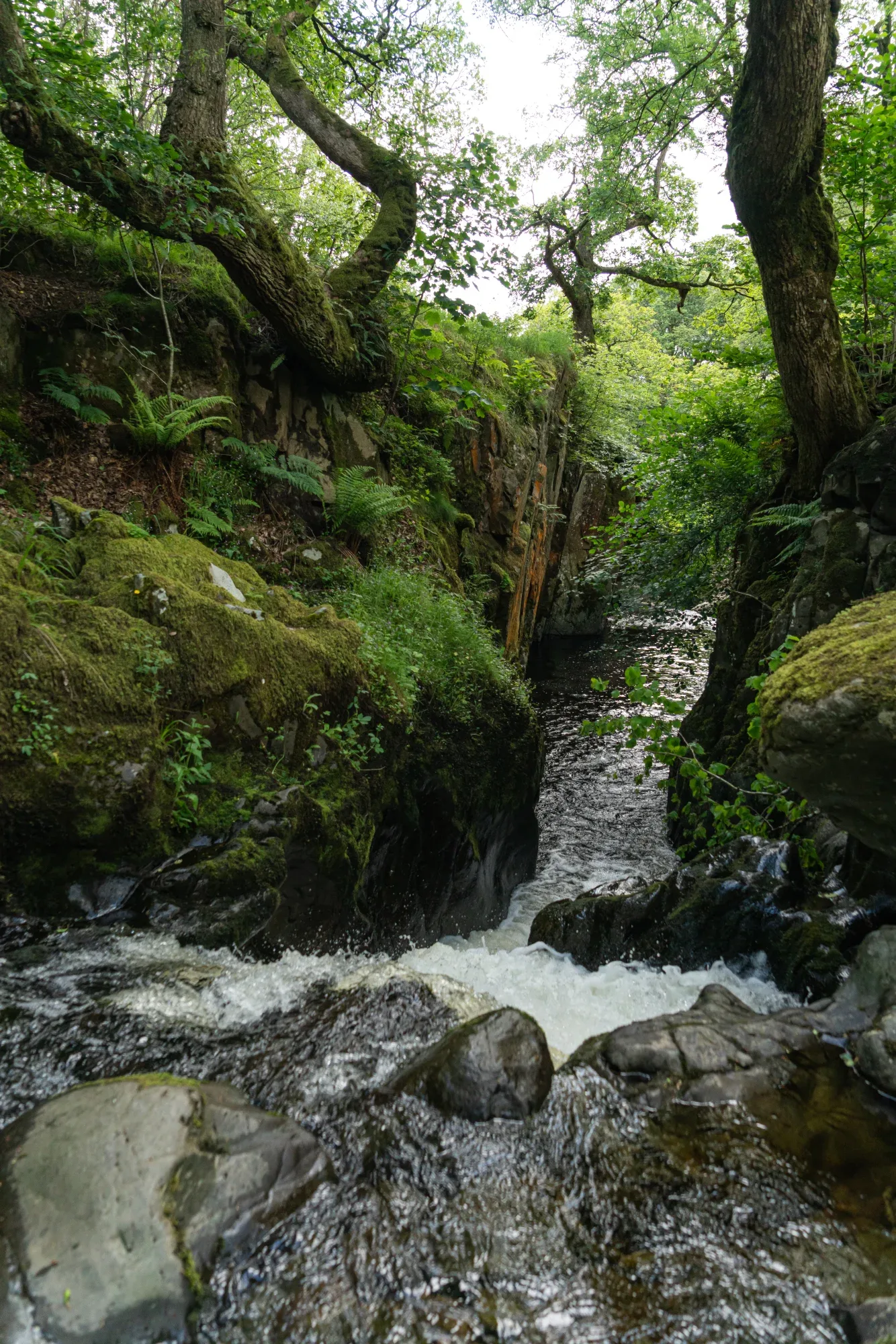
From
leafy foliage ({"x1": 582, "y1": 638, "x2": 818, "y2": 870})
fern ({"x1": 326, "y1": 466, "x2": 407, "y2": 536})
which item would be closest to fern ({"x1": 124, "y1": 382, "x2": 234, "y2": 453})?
fern ({"x1": 326, "y1": 466, "x2": 407, "y2": 536})

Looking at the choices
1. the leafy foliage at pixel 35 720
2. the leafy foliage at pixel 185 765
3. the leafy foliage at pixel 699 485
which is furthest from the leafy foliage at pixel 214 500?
the leafy foliage at pixel 699 485

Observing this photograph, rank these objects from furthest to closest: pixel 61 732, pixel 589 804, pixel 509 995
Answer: pixel 589 804 → pixel 509 995 → pixel 61 732

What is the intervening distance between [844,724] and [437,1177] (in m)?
2.40

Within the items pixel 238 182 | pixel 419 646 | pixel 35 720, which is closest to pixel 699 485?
pixel 419 646

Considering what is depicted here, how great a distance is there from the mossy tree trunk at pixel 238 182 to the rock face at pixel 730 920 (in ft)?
22.8

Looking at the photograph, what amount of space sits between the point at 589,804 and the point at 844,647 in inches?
301

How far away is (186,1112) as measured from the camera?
213 cm

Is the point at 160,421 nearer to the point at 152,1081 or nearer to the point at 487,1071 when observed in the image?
the point at 152,1081

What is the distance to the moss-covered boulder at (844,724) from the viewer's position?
277cm

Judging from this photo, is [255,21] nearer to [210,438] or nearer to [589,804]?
[210,438]

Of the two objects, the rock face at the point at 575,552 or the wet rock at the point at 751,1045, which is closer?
the wet rock at the point at 751,1045

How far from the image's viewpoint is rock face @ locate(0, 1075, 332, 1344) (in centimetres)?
167

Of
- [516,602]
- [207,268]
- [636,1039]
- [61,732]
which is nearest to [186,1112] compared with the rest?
[636,1039]

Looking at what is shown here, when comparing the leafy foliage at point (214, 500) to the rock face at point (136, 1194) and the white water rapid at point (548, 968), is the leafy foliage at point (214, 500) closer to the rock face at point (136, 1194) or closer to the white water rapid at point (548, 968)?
the white water rapid at point (548, 968)
